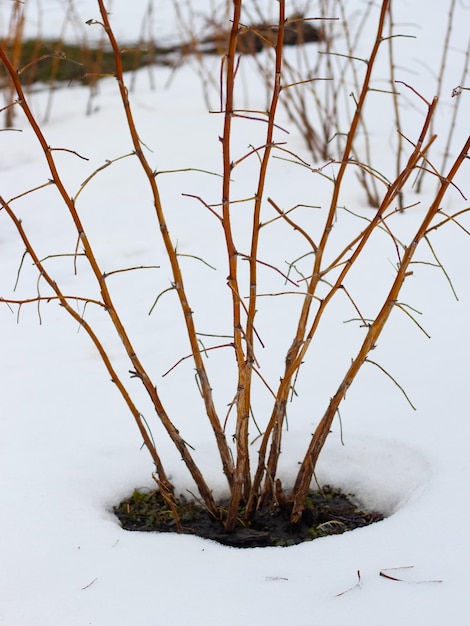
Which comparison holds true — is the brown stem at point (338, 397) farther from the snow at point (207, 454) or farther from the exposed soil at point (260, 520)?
the snow at point (207, 454)

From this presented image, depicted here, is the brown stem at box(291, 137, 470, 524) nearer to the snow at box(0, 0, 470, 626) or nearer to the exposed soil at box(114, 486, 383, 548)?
the exposed soil at box(114, 486, 383, 548)

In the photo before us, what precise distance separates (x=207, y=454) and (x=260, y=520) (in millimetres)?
207

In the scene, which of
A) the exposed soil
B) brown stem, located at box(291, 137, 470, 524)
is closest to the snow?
the exposed soil

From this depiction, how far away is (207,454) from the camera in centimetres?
173

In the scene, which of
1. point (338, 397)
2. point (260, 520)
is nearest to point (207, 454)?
point (260, 520)

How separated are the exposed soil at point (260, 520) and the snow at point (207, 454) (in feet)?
0.12

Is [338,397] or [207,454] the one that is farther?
[207,454]

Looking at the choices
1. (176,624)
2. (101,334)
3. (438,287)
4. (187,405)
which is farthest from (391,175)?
(176,624)

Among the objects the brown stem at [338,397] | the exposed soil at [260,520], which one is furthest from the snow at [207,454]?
the brown stem at [338,397]

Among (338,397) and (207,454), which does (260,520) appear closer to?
(207,454)

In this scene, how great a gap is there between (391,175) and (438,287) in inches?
44.0

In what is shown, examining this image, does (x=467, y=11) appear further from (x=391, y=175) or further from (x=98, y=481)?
(x=98, y=481)

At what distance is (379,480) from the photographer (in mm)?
1614

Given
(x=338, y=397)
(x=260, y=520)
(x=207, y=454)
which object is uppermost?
(x=338, y=397)
